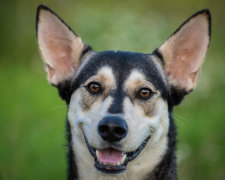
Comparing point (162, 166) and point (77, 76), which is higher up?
point (77, 76)

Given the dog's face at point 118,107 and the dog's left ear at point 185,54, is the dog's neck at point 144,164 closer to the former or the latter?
the dog's face at point 118,107

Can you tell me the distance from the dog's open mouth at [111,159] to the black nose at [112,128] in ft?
0.64

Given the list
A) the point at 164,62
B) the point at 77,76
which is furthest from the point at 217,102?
the point at 77,76

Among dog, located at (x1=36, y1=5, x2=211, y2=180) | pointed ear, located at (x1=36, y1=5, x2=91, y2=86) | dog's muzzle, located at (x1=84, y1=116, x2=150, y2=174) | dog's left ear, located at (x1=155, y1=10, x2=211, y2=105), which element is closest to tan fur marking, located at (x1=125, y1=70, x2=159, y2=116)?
dog, located at (x1=36, y1=5, x2=211, y2=180)

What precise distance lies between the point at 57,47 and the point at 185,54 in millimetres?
1541

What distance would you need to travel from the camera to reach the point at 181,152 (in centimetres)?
633

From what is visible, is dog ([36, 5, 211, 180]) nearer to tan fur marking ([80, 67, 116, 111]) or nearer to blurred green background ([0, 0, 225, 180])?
tan fur marking ([80, 67, 116, 111])

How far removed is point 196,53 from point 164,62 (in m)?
0.40

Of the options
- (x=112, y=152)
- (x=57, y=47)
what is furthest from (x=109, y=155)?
(x=57, y=47)

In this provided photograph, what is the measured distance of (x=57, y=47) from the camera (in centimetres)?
449

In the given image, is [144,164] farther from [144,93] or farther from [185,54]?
[185,54]

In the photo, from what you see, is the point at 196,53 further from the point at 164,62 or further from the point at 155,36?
the point at 155,36

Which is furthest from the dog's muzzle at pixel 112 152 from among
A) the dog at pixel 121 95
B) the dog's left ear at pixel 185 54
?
the dog's left ear at pixel 185 54

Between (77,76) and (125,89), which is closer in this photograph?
(125,89)
